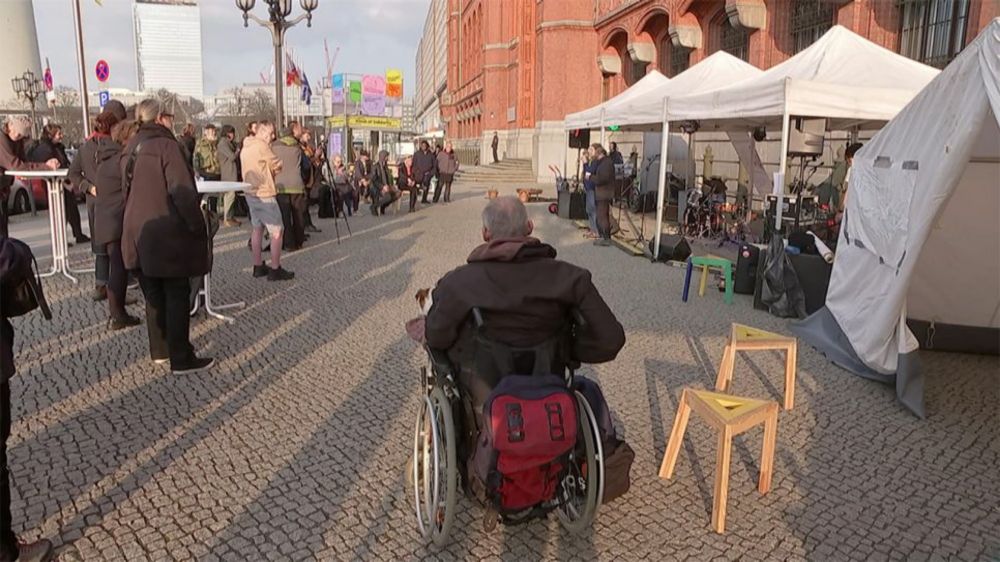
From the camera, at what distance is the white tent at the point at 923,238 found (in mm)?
4797

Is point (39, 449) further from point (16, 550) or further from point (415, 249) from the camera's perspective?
point (415, 249)

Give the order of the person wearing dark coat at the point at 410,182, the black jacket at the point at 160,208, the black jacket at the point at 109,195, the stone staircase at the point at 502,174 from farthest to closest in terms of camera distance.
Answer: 1. the stone staircase at the point at 502,174
2. the person wearing dark coat at the point at 410,182
3. the black jacket at the point at 109,195
4. the black jacket at the point at 160,208

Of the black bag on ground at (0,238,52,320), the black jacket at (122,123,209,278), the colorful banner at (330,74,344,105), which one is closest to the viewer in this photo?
the black bag on ground at (0,238,52,320)

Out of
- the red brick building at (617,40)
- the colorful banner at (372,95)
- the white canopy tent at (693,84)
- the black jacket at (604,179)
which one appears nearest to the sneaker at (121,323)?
the white canopy tent at (693,84)

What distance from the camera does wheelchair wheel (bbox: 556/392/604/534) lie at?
307cm

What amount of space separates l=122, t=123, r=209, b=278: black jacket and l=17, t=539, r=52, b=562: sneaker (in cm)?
243

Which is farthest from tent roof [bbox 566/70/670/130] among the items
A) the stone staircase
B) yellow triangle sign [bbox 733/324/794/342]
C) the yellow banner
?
the stone staircase

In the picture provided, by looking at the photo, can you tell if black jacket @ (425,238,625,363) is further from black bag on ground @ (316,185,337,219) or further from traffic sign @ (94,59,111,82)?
traffic sign @ (94,59,111,82)

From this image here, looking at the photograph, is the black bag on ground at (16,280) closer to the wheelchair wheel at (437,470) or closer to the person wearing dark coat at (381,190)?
the wheelchair wheel at (437,470)

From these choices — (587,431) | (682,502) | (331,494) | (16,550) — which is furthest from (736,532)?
(16,550)

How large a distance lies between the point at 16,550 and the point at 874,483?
410 centimetres

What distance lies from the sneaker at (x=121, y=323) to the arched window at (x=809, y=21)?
51.0ft

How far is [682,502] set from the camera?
3816mm

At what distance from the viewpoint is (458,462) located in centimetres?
331
